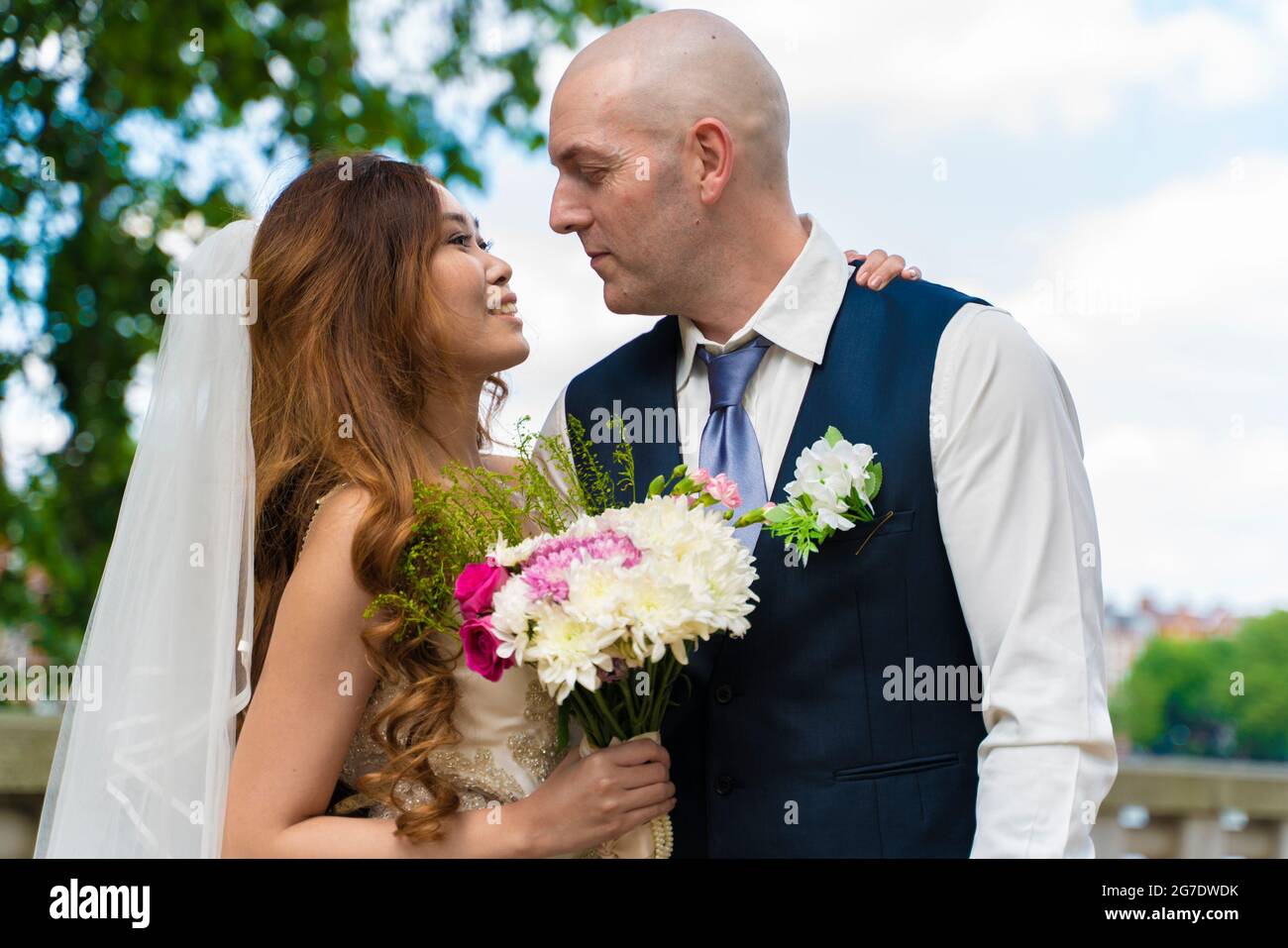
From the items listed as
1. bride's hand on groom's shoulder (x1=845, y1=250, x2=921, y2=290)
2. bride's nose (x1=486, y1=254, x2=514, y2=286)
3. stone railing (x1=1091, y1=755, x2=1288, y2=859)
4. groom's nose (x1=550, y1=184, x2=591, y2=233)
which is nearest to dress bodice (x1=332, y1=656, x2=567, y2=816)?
bride's nose (x1=486, y1=254, x2=514, y2=286)

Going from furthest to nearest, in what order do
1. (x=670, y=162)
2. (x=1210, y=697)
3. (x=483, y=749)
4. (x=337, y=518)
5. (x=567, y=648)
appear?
(x=1210, y=697) < (x=670, y=162) < (x=483, y=749) < (x=337, y=518) < (x=567, y=648)

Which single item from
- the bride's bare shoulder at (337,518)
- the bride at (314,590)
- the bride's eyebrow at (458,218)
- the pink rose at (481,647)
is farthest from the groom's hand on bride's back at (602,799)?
the bride's eyebrow at (458,218)

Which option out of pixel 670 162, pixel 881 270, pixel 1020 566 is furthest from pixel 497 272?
pixel 1020 566

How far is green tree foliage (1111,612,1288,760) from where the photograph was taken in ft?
336

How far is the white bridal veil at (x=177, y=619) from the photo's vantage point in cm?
303

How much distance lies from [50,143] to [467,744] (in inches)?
208

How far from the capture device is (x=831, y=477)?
2.81m

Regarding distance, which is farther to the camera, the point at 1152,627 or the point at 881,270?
the point at 1152,627

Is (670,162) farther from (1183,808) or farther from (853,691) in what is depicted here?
(1183,808)

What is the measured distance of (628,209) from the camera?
324cm

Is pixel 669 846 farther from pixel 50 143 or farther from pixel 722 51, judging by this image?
pixel 50 143

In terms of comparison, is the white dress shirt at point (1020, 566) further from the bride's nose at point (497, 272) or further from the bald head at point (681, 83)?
the bride's nose at point (497, 272)

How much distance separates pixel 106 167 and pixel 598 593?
583 centimetres

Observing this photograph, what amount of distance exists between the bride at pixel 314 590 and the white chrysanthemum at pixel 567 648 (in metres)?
0.41
